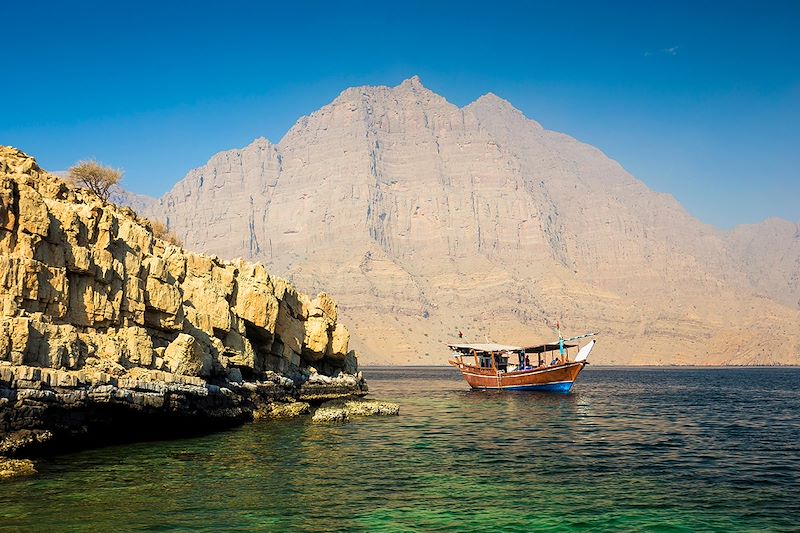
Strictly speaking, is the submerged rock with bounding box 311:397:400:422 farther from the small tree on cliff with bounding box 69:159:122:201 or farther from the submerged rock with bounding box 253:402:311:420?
the small tree on cliff with bounding box 69:159:122:201

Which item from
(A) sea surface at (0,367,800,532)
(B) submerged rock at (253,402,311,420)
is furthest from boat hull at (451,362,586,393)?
(B) submerged rock at (253,402,311,420)

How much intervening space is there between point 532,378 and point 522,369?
2916 mm

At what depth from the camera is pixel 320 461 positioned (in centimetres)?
2730

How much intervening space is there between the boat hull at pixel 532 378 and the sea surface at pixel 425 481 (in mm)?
29081

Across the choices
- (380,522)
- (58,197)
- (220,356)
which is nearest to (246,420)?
(220,356)

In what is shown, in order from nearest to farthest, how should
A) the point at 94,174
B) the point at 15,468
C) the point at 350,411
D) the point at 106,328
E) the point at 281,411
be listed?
1. the point at 15,468
2. the point at 106,328
3. the point at 281,411
4. the point at 350,411
5. the point at 94,174

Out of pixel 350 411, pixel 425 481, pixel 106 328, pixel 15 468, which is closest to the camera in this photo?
pixel 15 468

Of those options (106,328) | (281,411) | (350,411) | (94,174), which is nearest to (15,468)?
(106,328)

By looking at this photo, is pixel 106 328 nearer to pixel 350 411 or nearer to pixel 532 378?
pixel 350 411

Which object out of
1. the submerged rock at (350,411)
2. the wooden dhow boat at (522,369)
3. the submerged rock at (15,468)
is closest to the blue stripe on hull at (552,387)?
the wooden dhow boat at (522,369)

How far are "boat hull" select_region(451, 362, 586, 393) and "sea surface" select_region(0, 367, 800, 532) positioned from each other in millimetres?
29081

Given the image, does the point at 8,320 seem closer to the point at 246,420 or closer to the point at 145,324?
the point at 145,324

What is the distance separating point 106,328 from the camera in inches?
1277

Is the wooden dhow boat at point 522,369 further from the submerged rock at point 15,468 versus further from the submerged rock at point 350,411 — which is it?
the submerged rock at point 15,468
